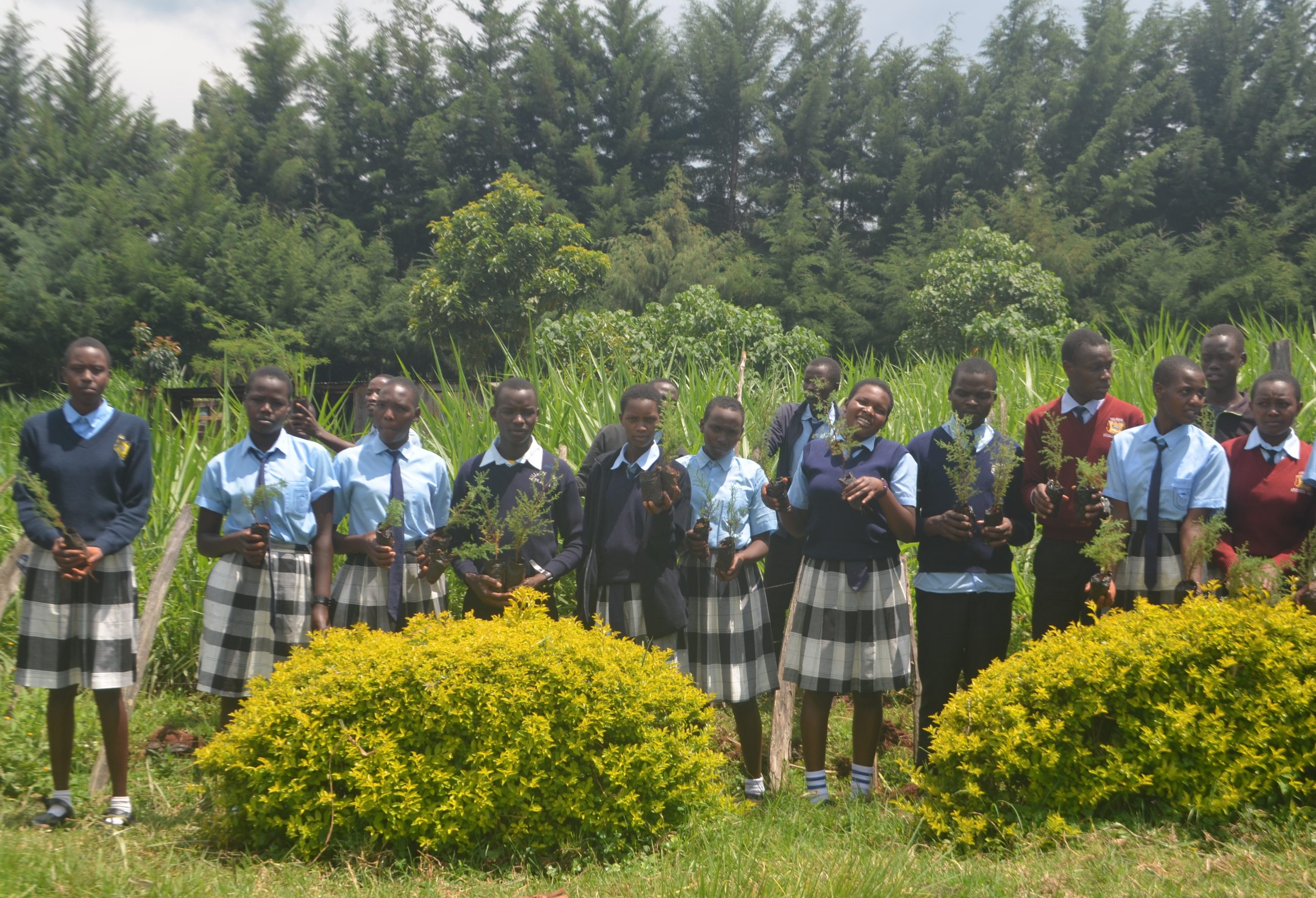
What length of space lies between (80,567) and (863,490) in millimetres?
3255

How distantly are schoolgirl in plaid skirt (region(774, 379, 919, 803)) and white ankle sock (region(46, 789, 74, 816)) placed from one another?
3.14 metres

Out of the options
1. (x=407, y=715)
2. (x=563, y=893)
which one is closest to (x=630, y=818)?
(x=563, y=893)

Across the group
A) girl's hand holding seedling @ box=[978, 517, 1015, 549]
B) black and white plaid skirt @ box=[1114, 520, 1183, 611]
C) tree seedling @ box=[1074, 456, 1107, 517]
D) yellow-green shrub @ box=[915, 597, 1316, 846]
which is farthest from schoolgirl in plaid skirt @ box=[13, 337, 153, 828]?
black and white plaid skirt @ box=[1114, 520, 1183, 611]

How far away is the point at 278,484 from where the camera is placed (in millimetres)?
4836

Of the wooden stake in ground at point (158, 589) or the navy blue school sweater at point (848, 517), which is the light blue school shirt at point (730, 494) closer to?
the navy blue school sweater at point (848, 517)

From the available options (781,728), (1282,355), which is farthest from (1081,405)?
(1282,355)

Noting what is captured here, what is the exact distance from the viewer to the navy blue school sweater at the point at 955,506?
4.62 metres

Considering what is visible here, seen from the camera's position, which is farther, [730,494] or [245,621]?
[730,494]

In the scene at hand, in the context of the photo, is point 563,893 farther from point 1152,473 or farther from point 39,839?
point 1152,473

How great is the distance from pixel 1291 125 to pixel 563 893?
34059 millimetres

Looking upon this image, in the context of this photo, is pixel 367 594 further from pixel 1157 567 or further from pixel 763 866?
pixel 1157 567

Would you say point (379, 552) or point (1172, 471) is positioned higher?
point (1172, 471)

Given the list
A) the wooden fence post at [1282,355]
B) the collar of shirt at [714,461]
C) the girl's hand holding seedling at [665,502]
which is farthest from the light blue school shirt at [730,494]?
the wooden fence post at [1282,355]

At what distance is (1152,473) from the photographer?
4414 mm
